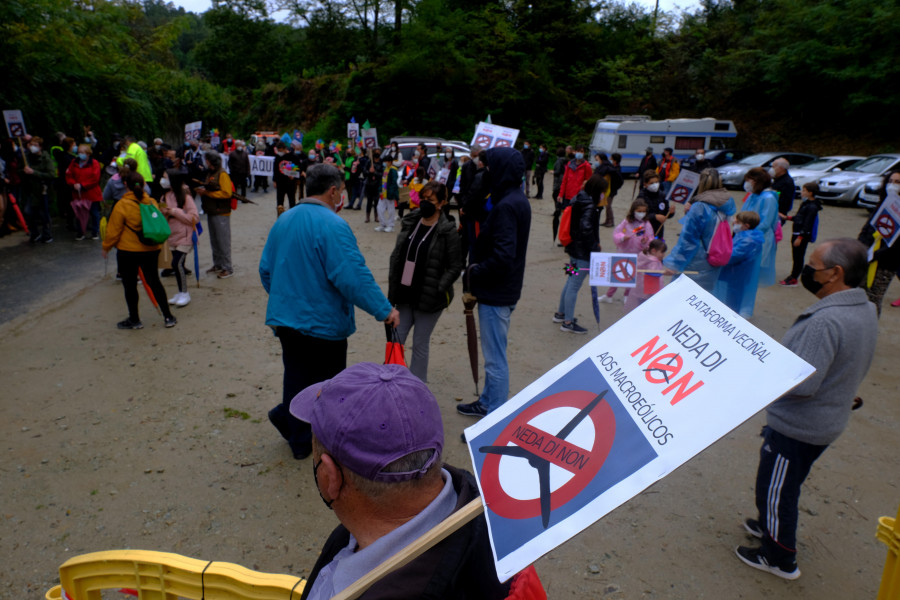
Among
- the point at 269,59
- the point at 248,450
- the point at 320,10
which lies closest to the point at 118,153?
the point at 248,450

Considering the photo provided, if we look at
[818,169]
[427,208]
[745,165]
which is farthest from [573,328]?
[745,165]

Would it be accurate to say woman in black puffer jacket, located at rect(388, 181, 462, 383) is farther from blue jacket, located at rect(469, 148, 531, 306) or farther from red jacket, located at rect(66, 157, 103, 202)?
red jacket, located at rect(66, 157, 103, 202)

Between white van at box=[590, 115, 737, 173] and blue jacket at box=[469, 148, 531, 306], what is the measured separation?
21.7 metres

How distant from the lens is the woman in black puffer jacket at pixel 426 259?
4.61 metres

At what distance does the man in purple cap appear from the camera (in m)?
1.29

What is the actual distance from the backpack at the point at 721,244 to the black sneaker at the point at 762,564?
3512mm

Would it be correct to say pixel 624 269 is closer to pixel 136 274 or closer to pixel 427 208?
pixel 427 208

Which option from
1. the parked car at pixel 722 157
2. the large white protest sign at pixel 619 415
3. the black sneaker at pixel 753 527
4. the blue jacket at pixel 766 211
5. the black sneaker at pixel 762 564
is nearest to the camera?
the large white protest sign at pixel 619 415

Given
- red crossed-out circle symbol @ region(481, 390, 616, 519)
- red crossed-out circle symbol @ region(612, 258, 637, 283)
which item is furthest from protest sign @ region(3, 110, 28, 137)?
red crossed-out circle symbol @ region(481, 390, 616, 519)

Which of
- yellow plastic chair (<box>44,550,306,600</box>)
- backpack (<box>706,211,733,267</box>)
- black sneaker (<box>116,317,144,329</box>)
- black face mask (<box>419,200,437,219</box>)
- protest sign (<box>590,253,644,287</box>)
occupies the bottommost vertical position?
black sneaker (<box>116,317,144,329</box>)

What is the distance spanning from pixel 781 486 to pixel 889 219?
16.7ft

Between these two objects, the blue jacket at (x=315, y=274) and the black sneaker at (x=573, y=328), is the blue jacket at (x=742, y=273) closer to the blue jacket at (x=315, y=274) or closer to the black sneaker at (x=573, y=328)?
the black sneaker at (x=573, y=328)

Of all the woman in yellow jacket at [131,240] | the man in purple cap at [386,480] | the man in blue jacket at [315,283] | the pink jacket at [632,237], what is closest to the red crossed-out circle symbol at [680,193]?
the pink jacket at [632,237]

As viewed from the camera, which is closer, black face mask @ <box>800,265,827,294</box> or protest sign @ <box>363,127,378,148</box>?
black face mask @ <box>800,265,827,294</box>
